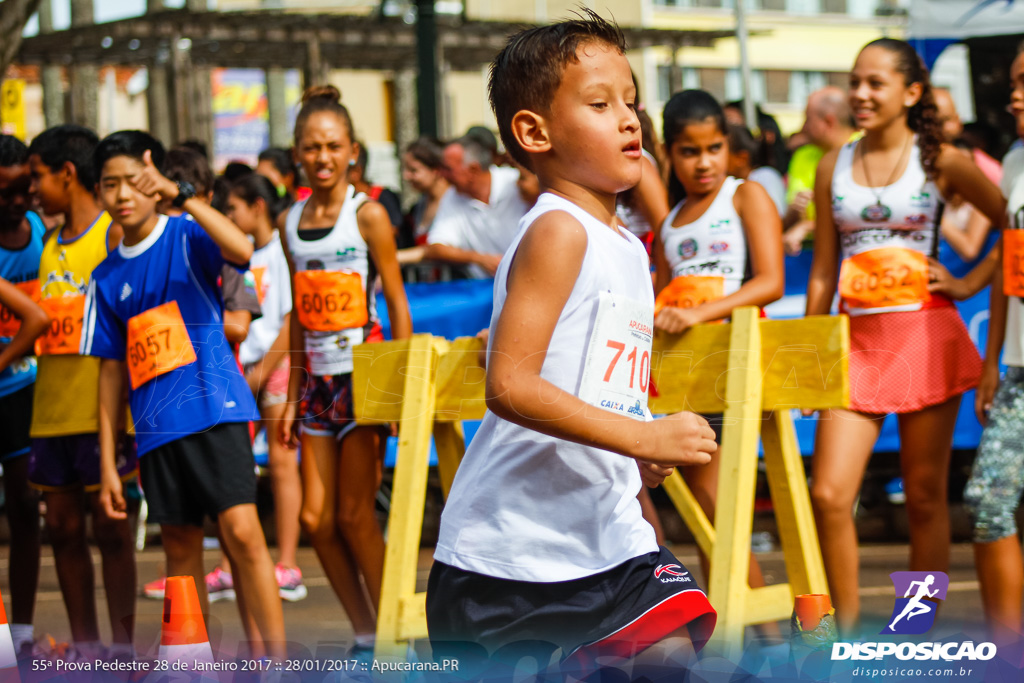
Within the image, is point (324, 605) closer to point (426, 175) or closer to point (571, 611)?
point (426, 175)

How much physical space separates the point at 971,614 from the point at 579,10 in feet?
10.7

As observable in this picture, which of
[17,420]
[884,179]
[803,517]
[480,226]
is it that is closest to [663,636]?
[803,517]

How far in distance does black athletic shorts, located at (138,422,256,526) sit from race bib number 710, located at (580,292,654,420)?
6.69 feet

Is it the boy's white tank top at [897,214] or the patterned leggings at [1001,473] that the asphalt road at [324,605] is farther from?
the boy's white tank top at [897,214]

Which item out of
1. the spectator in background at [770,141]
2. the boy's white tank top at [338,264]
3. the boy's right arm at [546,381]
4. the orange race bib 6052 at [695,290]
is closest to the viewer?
the boy's right arm at [546,381]

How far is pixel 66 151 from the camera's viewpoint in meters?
4.59

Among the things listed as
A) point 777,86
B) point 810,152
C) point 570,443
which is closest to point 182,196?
point 570,443

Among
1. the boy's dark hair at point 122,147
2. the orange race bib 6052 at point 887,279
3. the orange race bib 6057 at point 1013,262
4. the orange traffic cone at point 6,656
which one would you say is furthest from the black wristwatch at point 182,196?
the orange race bib 6057 at point 1013,262

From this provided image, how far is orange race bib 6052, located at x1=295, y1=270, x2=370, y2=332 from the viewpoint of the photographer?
459 cm

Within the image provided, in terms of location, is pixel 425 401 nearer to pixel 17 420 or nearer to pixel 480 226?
pixel 17 420

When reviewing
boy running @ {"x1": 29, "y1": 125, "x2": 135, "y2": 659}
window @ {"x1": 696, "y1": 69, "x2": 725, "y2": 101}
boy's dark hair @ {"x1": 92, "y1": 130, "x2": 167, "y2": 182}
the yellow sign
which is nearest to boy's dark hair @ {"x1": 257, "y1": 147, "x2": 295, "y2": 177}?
boy running @ {"x1": 29, "y1": 125, "x2": 135, "y2": 659}

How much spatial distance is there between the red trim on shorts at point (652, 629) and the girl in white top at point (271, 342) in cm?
381

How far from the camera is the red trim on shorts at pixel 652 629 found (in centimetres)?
208

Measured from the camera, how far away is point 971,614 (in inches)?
185
